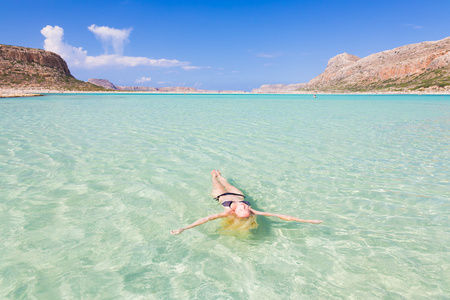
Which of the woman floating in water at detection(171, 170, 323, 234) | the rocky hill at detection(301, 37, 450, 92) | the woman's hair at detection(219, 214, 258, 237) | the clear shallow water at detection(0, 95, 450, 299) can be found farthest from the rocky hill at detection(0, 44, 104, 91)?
the rocky hill at detection(301, 37, 450, 92)

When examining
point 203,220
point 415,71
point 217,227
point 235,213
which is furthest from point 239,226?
point 415,71

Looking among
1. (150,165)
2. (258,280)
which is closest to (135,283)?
(258,280)

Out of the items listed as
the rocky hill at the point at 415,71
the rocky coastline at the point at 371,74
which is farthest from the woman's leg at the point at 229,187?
the rocky hill at the point at 415,71

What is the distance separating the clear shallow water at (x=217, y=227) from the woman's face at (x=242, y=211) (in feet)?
1.65

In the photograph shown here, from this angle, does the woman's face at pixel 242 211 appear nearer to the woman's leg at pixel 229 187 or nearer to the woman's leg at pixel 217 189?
the woman's leg at pixel 229 187

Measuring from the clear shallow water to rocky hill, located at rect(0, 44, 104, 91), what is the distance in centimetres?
13051

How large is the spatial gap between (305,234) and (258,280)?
184 cm

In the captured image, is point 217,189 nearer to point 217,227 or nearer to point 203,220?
point 217,227

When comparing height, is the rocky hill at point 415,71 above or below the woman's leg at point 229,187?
above

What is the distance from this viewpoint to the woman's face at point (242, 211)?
540 cm

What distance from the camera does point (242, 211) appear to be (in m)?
5.43

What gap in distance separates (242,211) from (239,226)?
13.4 inches

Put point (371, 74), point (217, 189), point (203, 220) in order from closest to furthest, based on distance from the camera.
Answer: point (203, 220) → point (217, 189) → point (371, 74)

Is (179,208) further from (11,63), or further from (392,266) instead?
(11,63)
